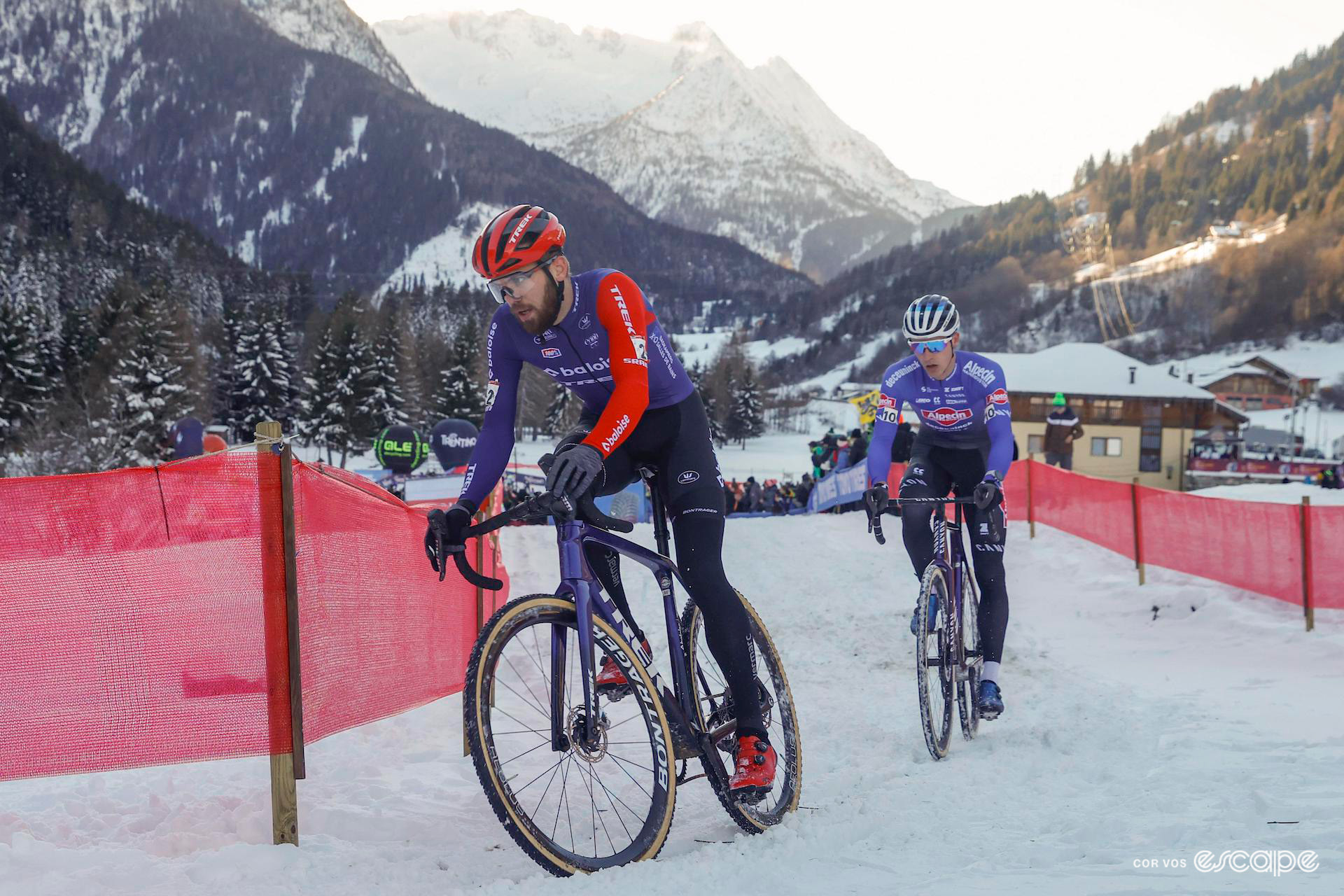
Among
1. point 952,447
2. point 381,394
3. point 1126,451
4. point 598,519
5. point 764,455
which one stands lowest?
point 1126,451

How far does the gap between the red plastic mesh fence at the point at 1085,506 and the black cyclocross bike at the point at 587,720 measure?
944cm

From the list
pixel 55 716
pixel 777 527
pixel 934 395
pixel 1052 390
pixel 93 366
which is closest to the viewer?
pixel 55 716

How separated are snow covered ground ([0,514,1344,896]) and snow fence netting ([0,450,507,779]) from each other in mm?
373

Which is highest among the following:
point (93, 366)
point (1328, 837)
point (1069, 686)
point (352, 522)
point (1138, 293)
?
point (1138, 293)

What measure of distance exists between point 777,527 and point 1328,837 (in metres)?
13.6

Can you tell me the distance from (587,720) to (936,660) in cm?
252

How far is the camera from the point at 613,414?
11.0 ft

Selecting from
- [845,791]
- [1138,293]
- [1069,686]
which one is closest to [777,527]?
[1069,686]

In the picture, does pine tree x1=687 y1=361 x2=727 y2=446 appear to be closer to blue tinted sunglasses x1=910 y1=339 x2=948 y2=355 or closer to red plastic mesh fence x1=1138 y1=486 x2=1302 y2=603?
red plastic mesh fence x1=1138 y1=486 x2=1302 y2=603

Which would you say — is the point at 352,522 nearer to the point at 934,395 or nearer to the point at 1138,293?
the point at 934,395

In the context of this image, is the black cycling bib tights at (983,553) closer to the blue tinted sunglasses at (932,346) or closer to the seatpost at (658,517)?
the blue tinted sunglasses at (932,346)

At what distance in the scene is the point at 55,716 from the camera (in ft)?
11.8

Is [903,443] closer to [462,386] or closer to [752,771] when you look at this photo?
[752,771]

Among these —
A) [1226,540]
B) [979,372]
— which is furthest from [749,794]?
[1226,540]
